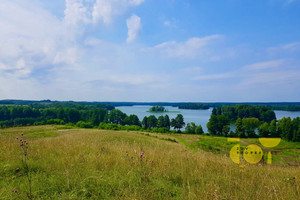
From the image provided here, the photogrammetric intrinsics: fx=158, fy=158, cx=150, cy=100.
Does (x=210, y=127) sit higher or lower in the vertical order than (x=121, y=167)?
lower

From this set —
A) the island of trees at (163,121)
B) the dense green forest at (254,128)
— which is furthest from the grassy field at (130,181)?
the dense green forest at (254,128)

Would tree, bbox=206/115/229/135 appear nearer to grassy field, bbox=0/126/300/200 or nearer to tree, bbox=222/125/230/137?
tree, bbox=222/125/230/137

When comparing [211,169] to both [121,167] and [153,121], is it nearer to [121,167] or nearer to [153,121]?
[121,167]

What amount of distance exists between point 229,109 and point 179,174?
13202cm

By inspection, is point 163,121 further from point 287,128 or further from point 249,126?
point 287,128

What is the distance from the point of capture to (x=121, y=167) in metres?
4.16

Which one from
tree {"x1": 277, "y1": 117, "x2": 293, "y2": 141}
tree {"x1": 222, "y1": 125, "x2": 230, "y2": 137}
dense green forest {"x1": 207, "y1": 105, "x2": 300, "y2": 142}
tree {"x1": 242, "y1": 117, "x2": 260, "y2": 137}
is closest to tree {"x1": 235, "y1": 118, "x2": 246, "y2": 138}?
dense green forest {"x1": 207, "y1": 105, "x2": 300, "y2": 142}

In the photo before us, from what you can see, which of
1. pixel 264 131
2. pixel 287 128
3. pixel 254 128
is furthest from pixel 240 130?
pixel 287 128

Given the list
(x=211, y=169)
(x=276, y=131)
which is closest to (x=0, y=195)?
(x=211, y=169)

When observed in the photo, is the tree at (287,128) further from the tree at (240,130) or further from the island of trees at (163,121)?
the tree at (240,130)

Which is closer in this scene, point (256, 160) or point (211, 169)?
point (211, 169)

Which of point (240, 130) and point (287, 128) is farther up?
point (287, 128)

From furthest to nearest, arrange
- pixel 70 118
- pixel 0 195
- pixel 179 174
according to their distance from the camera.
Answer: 1. pixel 70 118
2. pixel 179 174
3. pixel 0 195

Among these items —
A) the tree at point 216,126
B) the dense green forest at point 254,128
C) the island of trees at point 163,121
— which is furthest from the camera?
the tree at point 216,126
